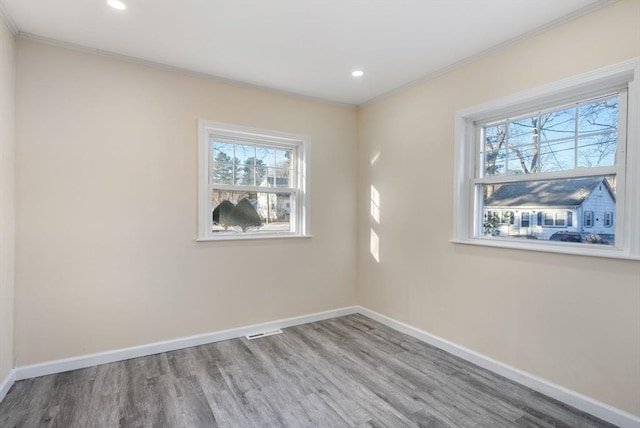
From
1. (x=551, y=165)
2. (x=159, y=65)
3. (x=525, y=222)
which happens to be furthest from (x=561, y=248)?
(x=159, y=65)

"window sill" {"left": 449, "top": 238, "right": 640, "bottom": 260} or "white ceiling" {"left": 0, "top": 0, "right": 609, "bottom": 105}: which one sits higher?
"white ceiling" {"left": 0, "top": 0, "right": 609, "bottom": 105}

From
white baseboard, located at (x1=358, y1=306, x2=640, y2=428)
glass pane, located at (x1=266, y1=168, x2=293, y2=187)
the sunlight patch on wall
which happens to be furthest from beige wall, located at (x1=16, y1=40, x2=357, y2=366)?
white baseboard, located at (x1=358, y1=306, x2=640, y2=428)

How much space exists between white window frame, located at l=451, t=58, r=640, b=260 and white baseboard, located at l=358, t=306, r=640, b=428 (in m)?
0.98

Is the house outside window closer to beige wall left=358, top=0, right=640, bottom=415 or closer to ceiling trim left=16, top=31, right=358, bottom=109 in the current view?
beige wall left=358, top=0, right=640, bottom=415

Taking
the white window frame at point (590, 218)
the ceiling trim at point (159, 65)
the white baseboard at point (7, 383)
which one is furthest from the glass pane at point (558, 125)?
the white baseboard at point (7, 383)

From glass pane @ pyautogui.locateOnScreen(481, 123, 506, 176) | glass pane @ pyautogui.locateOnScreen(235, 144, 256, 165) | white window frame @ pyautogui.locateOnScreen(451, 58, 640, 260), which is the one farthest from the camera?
glass pane @ pyautogui.locateOnScreen(235, 144, 256, 165)

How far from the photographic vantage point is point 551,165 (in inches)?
96.3

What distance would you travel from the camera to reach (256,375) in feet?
8.55

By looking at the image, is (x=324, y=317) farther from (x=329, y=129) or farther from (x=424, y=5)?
(x=424, y=5)

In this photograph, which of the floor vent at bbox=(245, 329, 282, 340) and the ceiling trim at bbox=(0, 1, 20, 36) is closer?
the ceiling trim at bbox=(0, 1, 20, 36)

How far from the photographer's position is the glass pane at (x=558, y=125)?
7.72 ft

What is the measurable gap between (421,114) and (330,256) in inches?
77.9

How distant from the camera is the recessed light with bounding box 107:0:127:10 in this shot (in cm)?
211

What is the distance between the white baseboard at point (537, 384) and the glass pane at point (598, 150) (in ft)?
5.26
